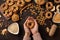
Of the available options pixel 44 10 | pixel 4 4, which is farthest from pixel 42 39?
pixel 4 4

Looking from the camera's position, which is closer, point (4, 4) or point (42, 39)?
point (42, 39)

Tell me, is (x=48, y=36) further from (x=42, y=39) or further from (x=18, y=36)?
(x=18, y=36)

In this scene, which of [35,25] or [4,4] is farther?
[4,4]

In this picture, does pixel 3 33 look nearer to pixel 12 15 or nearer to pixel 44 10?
pixel 12 15

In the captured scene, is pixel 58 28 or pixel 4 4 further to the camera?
pixel 4 4

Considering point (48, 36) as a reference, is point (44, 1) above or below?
above

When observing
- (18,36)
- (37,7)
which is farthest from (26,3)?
(18,36)

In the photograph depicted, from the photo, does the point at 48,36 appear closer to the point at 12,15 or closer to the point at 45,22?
the point at 45,22

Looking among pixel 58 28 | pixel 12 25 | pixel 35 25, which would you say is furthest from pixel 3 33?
pixel 58 28
